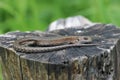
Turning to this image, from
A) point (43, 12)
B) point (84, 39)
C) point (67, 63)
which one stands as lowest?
point (67, 63)

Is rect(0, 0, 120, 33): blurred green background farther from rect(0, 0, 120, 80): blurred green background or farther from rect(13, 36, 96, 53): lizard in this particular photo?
rect(13, 36, 96, 53): lizard

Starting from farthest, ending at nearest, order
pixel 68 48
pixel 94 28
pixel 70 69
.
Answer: pixel 94 28 < pixel 68 48 < pixel 70 69

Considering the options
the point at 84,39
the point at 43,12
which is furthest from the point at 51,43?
the point at 43,12

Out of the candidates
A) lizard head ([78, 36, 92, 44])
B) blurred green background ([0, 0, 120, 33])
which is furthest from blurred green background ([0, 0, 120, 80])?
lizard head ([78, 36, 92, 44])

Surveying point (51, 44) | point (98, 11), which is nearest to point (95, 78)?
point (51, 44)

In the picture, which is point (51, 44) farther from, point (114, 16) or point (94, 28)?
point (114, 16)

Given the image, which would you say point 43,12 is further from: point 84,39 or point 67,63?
point 67,63
